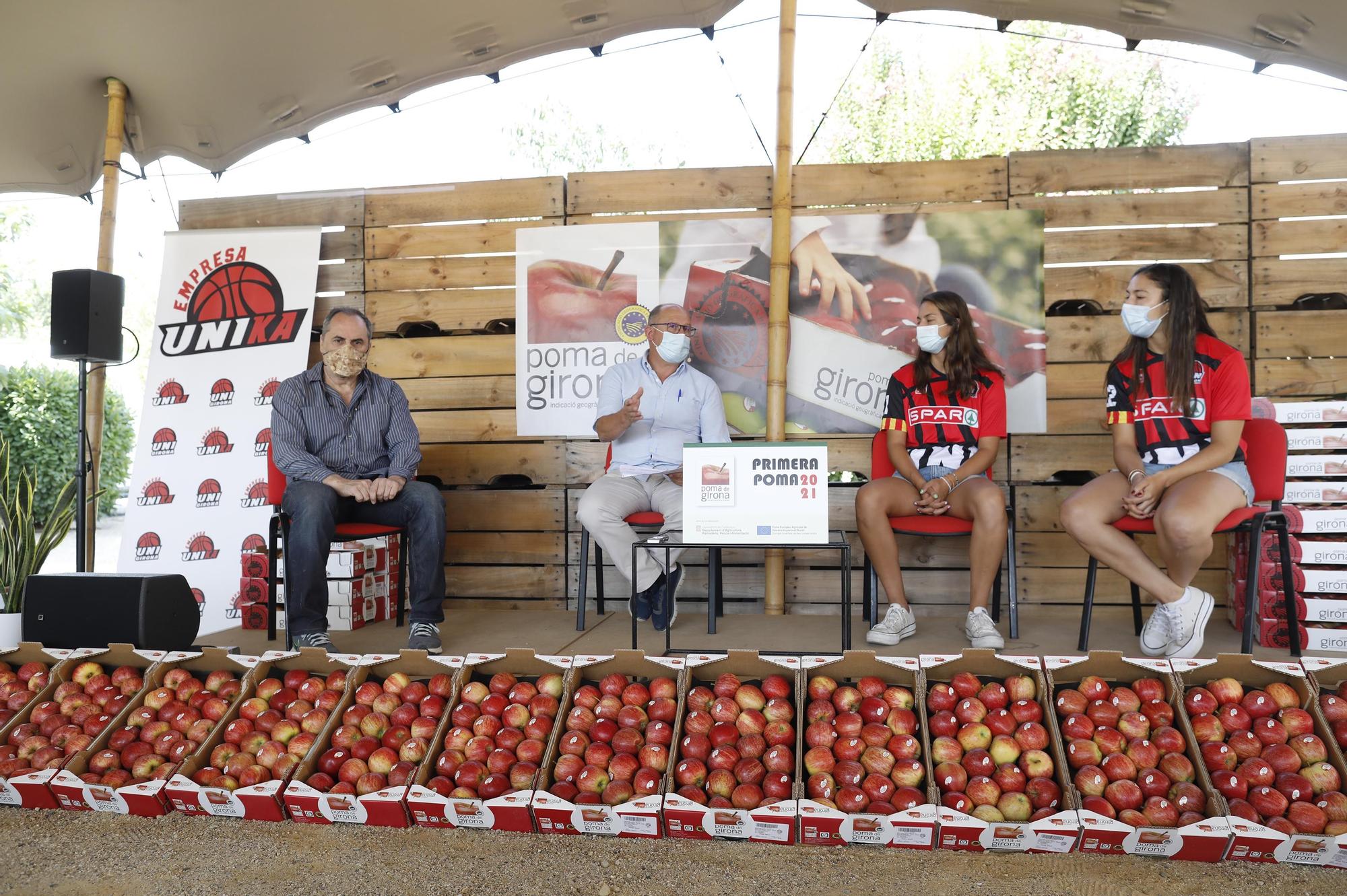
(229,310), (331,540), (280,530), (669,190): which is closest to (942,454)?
(669,190)

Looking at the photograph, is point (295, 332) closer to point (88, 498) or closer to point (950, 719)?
point (88, 498)

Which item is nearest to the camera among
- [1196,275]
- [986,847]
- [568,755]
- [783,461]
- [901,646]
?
[986,847]


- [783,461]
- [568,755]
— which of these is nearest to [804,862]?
[568,755]

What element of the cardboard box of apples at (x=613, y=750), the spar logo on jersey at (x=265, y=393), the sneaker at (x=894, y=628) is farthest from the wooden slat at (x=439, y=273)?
the cardboard box of apples at (x=613, y=750)

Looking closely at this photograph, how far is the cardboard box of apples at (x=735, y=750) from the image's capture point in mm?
1588

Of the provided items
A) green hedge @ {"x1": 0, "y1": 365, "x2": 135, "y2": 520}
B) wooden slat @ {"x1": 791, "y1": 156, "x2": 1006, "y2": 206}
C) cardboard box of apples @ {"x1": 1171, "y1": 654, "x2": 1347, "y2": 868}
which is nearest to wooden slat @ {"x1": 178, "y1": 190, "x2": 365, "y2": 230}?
wooden slat @ {"x1": 791, "y1": 156, "x2": 1006, "y2": 206}

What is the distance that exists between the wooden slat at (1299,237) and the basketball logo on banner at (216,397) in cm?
438

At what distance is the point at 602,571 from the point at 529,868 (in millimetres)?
2456

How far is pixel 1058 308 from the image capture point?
3979 millimetres

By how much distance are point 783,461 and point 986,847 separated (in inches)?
53.0

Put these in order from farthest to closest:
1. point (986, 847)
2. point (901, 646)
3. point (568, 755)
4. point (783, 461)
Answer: point (901, 646) < point (783, 461) < point (568, 755) < point (986, 847)

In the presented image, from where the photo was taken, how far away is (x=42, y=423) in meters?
9.47

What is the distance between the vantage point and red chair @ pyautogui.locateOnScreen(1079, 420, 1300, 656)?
2.78m

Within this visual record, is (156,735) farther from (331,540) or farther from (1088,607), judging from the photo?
(1088,607)
